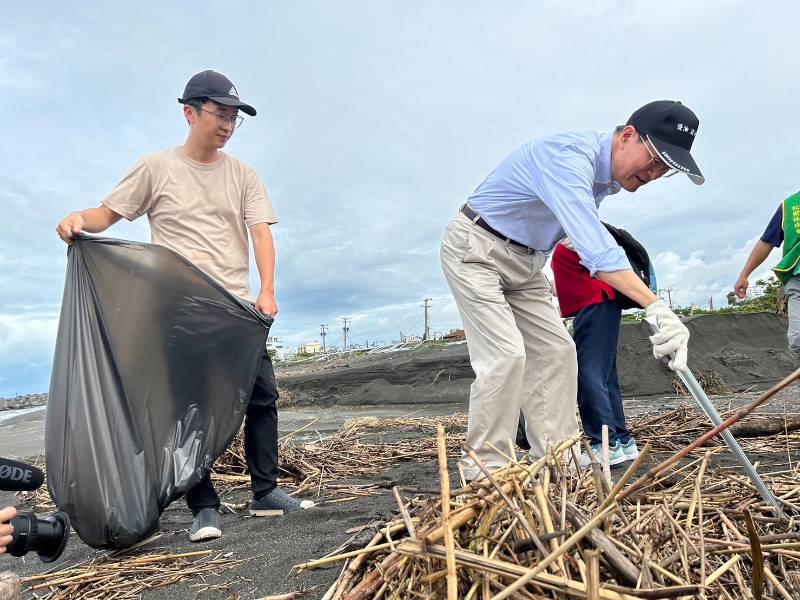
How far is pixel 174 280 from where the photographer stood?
8.73 ft

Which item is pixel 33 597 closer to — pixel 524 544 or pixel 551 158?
pixel 524 544

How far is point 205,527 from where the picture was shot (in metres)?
2.47

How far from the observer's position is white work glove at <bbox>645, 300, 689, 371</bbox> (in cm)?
Answer: 209

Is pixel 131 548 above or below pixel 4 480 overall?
below

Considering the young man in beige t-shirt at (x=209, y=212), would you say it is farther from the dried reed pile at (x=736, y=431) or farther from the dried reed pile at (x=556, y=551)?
the dried reed pile at (x=736, y=431)

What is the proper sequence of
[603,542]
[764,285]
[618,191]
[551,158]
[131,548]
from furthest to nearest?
A: [764,285]
[618,191]
[551,158]
[131,548]
[603,542]

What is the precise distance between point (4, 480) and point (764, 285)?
2248 cm

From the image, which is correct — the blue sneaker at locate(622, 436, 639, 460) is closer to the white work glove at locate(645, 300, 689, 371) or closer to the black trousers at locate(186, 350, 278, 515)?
the white work glove at locate(645, 300, 689, 371)

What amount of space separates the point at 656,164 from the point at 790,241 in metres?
2.38

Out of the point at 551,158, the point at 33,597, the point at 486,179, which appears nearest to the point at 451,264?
the point at 486,179

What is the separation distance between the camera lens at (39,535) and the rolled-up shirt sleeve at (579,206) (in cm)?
206

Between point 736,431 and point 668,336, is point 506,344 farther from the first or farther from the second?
point 736,431

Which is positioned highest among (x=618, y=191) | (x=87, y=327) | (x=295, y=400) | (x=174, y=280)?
(x=618, y=191)

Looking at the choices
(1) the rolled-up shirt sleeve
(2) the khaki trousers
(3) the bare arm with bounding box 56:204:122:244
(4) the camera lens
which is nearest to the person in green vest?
(2) the khaki trousers
